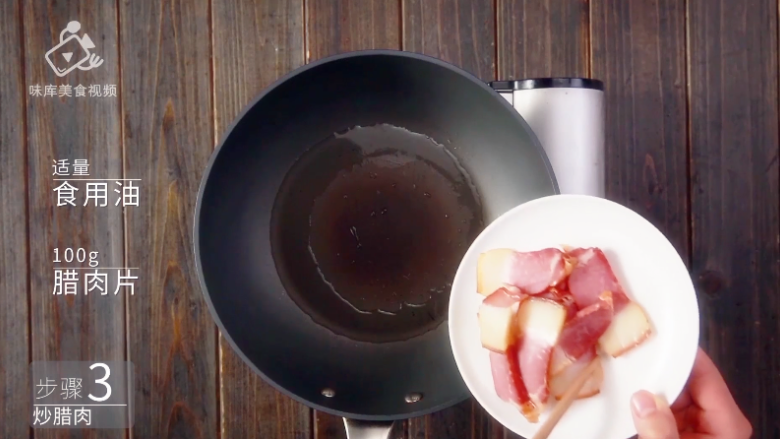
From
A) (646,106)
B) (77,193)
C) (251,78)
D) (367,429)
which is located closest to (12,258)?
(77,193)

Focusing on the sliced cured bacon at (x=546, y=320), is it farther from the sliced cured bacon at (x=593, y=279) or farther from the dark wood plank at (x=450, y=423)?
the dark wood plank at (x=450, y=423)

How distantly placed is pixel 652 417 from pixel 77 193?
0.70m

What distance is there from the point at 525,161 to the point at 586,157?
64mm

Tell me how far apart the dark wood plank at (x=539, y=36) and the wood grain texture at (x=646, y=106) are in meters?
0.02

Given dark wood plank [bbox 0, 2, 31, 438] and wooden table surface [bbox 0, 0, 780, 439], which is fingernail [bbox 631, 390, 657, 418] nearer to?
wooden table surface [bbox 0, 0, 780, 439]

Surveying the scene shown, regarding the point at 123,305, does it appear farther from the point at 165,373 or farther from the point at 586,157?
the point at 586,157

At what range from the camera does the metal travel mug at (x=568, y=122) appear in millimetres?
605

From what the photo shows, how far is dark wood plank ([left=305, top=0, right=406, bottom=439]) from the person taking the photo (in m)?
0.73

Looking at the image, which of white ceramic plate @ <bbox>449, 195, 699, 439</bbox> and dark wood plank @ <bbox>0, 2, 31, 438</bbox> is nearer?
white ceramic plate @ <bbox>449, 195, 699, 439</bbox>

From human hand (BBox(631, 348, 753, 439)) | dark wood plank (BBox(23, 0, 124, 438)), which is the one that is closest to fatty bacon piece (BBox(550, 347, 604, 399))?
human hand (BBox(631, 348, 753, 439))

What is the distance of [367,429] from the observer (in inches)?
23.3

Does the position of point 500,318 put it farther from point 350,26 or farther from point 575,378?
point 350,26

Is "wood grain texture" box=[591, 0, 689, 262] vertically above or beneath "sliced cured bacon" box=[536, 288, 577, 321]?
above

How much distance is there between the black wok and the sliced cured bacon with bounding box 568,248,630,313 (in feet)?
0.49
